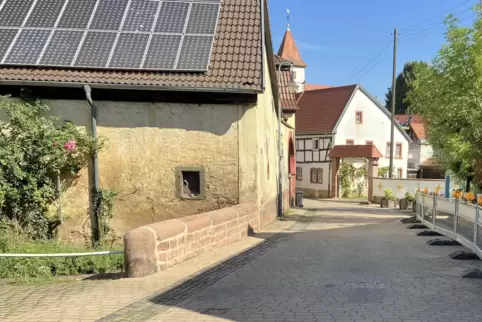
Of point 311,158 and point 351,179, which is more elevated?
point 311,158

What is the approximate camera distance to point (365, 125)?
131 feet

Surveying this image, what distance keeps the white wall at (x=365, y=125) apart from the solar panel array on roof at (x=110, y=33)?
1096 inches

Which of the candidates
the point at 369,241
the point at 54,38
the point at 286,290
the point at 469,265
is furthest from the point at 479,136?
the point at 54,38

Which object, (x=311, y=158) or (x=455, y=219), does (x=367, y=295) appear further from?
(x=311, y=158)

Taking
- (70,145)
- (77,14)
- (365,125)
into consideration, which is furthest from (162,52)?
(365,125)

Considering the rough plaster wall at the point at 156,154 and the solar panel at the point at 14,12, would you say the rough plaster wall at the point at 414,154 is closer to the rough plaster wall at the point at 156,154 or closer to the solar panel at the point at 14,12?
the rough plaster wall at the point at 156,154

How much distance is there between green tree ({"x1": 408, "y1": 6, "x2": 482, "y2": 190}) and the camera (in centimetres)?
1486

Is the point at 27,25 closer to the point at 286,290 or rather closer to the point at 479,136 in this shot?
the point at 286,290

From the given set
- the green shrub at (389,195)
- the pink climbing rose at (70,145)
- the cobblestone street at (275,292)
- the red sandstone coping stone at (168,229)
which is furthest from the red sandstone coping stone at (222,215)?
the green shrub at (389,195)

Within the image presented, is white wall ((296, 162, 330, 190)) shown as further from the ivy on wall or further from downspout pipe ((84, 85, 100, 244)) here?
downspout pipe ((84, 85, 100, 244))

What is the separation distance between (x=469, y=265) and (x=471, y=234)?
47.8 inches

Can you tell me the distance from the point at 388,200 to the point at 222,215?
860 inches

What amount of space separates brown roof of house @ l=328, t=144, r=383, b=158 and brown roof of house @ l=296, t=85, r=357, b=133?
3250mm

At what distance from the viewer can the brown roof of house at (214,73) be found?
10.8 m
